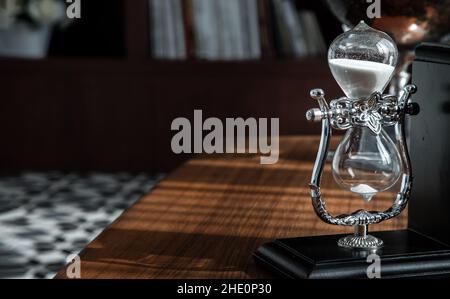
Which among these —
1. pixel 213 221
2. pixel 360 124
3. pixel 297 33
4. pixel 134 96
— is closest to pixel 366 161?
pixel 360 124

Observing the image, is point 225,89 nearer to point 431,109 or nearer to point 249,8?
point 249,8

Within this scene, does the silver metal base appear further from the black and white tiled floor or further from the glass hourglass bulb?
the black and white tiled floor

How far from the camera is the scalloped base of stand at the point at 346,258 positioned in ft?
3.50

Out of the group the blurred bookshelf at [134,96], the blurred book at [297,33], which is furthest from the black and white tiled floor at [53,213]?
the blurred book at [297,33]

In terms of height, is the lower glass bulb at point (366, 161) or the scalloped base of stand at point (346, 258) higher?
the lower glass bulb at point (366, 161)

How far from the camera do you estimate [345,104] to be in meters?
1.08

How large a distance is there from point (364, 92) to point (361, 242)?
0.19 m

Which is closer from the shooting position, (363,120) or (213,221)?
(363,120)

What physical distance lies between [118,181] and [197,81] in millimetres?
596

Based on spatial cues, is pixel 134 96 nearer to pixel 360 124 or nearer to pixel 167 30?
pixel 167 30

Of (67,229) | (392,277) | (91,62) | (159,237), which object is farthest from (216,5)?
(392,277)

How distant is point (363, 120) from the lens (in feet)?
3.55

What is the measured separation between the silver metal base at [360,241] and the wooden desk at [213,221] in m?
0.11

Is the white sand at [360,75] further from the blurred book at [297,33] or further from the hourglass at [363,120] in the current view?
the blurred book at [297,33]
